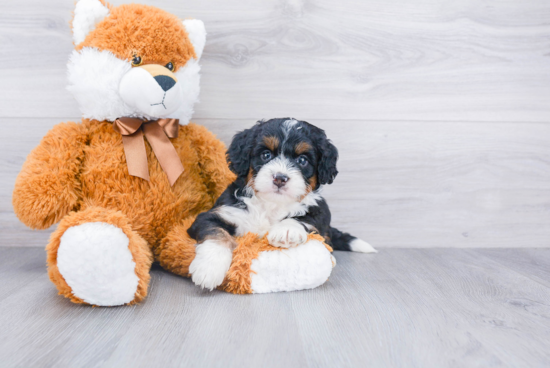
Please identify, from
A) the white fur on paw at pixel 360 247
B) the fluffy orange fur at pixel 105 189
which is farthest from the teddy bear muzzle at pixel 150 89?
the white fur on paw at pixel 360 247

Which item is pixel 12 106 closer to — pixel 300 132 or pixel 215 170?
pixel 215 170

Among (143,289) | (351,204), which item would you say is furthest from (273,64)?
(143,289)

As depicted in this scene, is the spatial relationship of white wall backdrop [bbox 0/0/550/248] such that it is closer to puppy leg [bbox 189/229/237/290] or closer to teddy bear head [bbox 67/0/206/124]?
teddy bear head [bbox 67/0/206/124]

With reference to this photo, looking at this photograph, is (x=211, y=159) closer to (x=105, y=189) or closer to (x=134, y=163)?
(x=134, y=163)

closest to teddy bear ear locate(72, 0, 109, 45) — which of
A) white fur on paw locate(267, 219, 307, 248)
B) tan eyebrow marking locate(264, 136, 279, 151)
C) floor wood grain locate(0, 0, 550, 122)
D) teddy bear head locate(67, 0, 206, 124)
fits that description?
teddy bear head locate(67, 0, 206, 124)

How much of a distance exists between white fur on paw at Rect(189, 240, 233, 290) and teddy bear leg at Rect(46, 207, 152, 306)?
0.18 meters

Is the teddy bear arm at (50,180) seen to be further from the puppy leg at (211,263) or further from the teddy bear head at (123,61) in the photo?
the puppy leg at (211,263)

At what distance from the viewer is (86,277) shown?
130cm

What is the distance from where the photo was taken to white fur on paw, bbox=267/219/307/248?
1517mm

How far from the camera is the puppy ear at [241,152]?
1656mm

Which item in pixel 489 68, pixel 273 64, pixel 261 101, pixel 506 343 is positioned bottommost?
pixel 506 343

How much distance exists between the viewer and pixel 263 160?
1629mm

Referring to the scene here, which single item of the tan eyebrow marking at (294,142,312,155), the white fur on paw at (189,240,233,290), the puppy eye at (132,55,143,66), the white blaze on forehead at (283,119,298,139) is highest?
the puppy eye at (132,55,143,66)

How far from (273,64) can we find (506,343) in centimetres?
162
